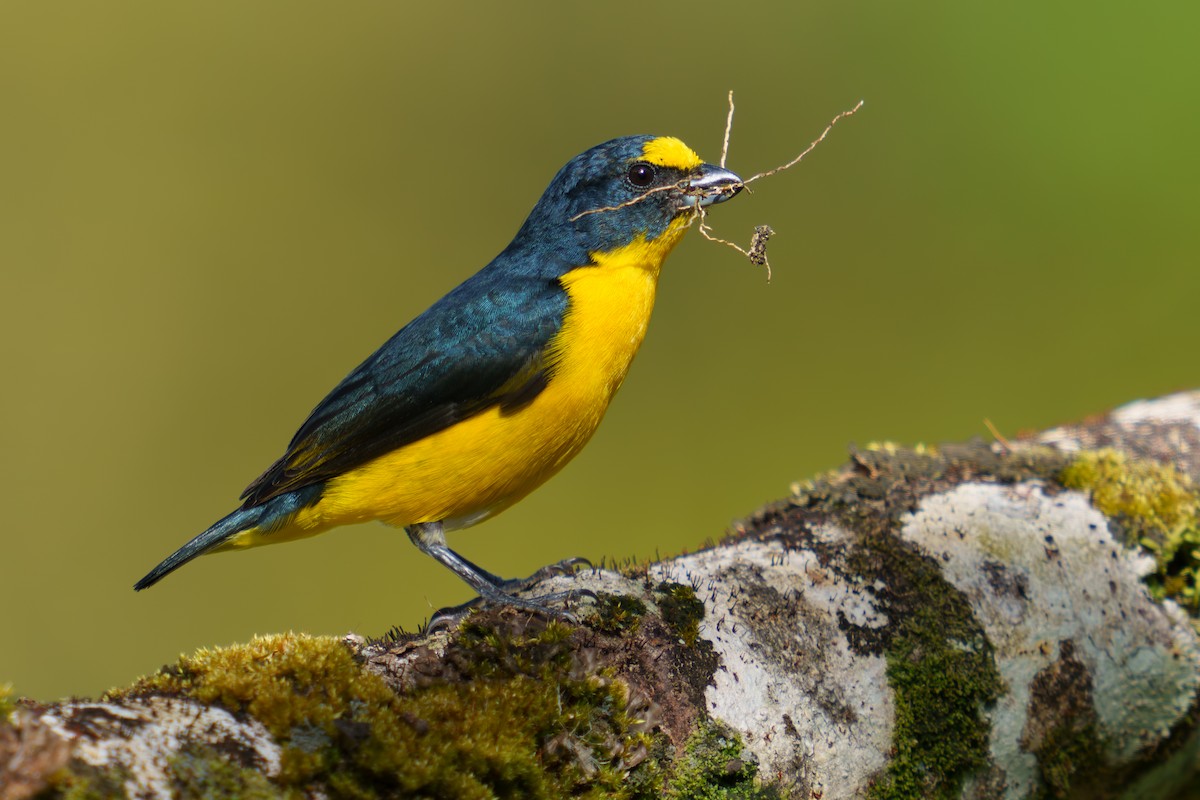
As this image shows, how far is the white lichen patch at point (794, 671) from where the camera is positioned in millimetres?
2885

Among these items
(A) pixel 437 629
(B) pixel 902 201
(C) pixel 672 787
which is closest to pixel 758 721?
(C) pixel 672 787

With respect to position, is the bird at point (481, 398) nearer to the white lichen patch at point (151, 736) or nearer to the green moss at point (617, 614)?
the green moss at point (617, 614)

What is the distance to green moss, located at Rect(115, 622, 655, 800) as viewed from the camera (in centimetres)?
235

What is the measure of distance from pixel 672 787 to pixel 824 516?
1.41 metres

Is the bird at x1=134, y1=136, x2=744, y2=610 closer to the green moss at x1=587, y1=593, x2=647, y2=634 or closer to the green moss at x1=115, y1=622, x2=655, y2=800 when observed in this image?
the green moss at x1=587, y1=593, x2=647, y2=634

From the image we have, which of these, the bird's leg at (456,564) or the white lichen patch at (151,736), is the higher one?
the bird's leg at (456,564)

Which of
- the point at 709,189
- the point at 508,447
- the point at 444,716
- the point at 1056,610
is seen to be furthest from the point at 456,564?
the point at 1056,610

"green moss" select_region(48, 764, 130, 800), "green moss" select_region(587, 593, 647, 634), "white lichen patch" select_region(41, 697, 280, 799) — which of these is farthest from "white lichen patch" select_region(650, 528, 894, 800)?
"green moss" select_region(48, 764, 130, 800)

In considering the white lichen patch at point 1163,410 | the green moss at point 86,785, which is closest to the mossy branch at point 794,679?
the green moss at point 86,785

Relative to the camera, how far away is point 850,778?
297cm

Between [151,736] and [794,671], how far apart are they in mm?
1758

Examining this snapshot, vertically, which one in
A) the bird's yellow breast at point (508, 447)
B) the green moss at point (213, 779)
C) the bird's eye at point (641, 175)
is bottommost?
the green moss at point (213, 779)

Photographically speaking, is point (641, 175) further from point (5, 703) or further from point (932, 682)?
point (5, 703)

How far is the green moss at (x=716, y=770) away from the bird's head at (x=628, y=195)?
2.14 m
